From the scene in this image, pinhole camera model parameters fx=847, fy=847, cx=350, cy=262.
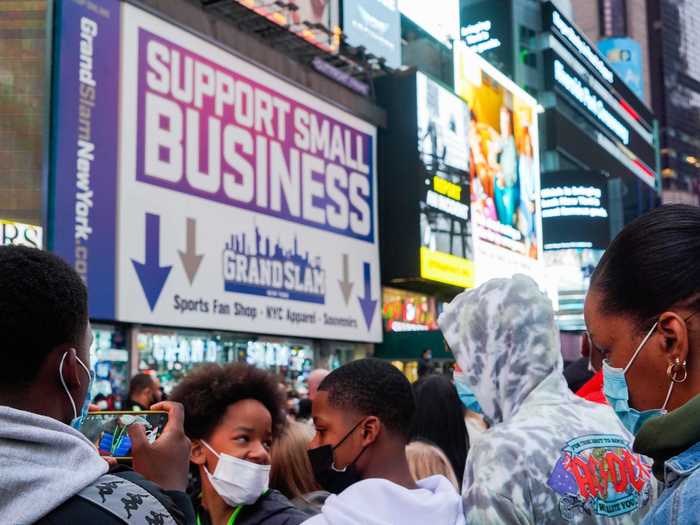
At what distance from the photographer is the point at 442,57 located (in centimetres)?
A: 2984

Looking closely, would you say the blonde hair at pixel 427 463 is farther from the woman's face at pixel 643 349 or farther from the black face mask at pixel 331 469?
the woman's face at pixel 643 349

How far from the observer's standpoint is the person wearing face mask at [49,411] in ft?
5.01

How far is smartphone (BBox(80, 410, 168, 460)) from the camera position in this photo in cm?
216

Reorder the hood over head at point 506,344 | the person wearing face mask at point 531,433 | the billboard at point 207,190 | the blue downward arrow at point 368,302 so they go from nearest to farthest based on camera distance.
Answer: the person wearing face mask at point 531,433 < the hood over head at point 506,344 < the billboard at point 207,190 < the blue downward arrow at point 368,302

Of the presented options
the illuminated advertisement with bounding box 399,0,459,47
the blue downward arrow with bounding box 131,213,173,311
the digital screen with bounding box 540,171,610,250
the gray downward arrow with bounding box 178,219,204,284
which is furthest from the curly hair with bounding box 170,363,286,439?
the digital screen with bounding box 540,171,610,250

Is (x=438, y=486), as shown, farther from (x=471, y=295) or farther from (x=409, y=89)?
(x=409, y=89)

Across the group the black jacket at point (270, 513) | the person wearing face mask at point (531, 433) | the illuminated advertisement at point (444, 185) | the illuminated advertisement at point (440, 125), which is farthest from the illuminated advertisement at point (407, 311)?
the person wearing face mask at point (531, 433)

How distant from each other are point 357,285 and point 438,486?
1873cm

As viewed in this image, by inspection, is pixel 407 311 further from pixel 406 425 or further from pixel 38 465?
pixel 38 465

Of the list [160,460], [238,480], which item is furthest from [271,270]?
[160,460]

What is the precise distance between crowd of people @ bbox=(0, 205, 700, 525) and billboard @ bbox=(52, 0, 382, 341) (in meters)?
11.0

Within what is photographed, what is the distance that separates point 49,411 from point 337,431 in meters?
1.46

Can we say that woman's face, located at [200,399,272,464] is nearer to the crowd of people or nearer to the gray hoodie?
the crowd of people

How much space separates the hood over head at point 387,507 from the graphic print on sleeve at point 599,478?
34 centimetres
